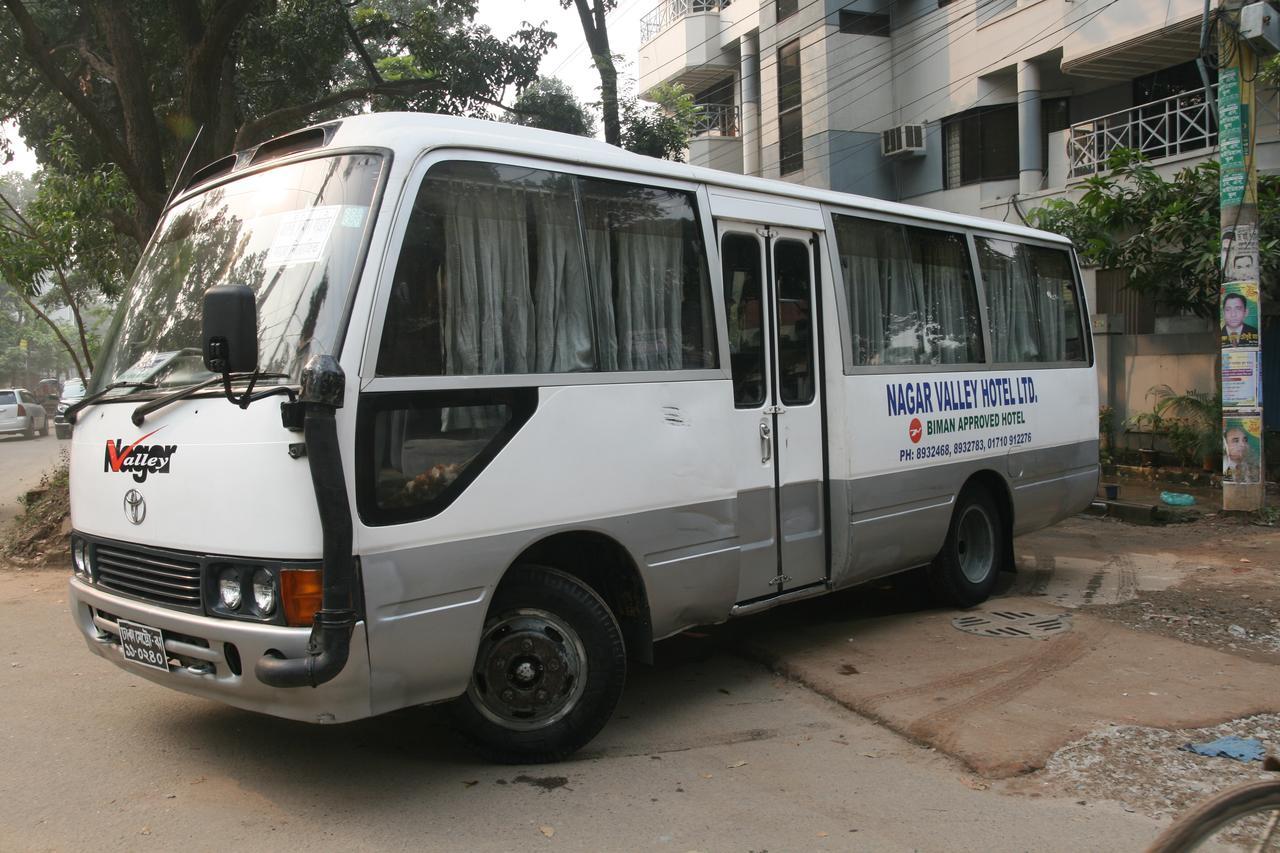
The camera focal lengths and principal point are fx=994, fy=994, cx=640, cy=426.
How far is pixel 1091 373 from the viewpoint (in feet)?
27.6

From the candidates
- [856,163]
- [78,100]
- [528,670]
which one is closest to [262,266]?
[528,670]

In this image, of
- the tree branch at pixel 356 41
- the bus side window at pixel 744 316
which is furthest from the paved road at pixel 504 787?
the tree branch at pixel 356 41

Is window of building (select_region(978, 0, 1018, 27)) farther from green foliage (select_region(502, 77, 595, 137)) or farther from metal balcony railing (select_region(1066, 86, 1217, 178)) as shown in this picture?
green foliage (select_region(502, 77, 595, 137))

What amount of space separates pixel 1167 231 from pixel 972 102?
7.92 metres

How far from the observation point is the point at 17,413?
2950 cm

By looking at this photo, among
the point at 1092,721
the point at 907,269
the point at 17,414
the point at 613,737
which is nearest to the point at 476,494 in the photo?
the point at 613,737

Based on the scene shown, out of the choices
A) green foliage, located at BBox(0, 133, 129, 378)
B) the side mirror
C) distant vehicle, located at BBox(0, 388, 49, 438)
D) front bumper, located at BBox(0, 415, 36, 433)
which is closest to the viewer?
the side mirror

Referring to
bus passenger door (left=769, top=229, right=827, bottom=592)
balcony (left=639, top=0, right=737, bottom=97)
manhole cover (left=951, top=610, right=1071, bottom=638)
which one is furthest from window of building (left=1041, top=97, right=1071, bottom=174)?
bus passenger door (left=769, top=229, right=827, bottom=592)

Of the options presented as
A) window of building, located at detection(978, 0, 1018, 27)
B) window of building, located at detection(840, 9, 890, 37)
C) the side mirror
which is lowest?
the side mirror

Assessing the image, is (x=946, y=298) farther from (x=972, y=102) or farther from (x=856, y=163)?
(x=856, y=163)

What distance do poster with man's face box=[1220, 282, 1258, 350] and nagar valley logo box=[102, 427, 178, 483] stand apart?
32.7 feet

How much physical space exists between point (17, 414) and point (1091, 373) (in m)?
30.7

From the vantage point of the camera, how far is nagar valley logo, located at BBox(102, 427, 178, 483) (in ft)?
12.9

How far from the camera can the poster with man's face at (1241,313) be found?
9.92 meters
